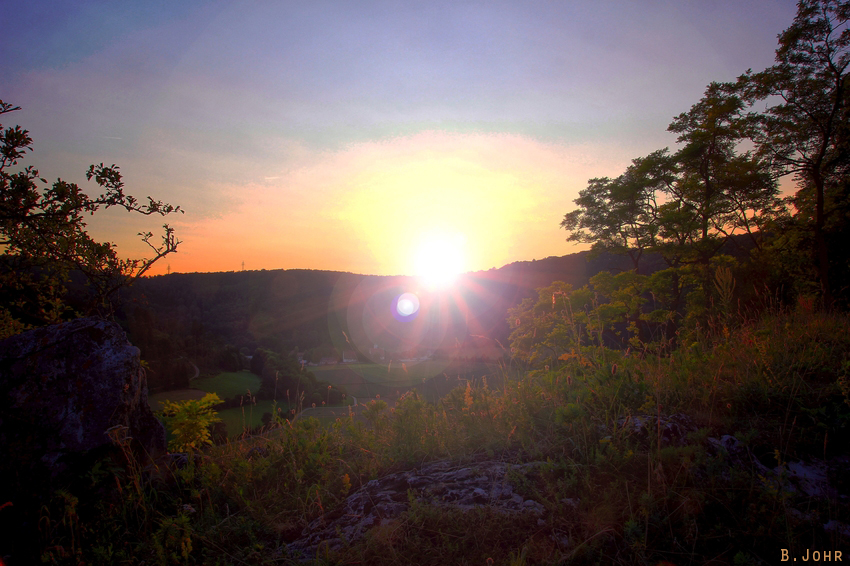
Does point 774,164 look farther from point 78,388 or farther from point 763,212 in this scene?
Answer: point 78,388

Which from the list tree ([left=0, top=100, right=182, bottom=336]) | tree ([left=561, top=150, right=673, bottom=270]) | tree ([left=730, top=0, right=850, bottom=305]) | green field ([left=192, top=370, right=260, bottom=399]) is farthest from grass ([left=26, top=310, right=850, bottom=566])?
green field ([left=192, top=370, right=260, bottom=399])

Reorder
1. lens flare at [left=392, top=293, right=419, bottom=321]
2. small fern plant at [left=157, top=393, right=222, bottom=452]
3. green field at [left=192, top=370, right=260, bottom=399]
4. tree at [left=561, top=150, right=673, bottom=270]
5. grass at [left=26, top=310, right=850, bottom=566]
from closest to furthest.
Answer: grass at [left=26, top=310, right=850, bottom=566], small fern plant at [left=157, top=393, right=222, bottom=452], tree at [left=561, top=150, right=673, bottom=270], green field at [left=192, top=370, right=260, bottom=399], lens flare at [left=392, top=293, right=419, bottom=321]

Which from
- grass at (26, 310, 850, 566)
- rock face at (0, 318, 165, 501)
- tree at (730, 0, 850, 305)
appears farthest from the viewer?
tree at (730, 0, 850, 305)

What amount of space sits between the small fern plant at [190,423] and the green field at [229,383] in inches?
1084

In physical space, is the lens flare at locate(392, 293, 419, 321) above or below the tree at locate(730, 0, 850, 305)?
below

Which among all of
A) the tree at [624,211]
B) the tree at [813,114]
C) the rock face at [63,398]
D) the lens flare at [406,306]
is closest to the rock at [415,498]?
the rock face at [63,398]

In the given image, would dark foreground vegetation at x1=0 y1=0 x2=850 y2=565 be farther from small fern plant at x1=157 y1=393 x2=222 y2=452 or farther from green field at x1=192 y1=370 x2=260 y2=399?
green field at x1=192 y1=370 x2=260 y2=399

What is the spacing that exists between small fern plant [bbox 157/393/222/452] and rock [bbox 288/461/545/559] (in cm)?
162

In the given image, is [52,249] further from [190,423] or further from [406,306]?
[406,306]

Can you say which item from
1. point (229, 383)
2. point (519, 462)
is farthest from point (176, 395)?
point (519, 462)

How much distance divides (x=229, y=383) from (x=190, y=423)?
117ft

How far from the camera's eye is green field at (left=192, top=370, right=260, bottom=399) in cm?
3019

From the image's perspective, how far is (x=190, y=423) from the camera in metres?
3.56

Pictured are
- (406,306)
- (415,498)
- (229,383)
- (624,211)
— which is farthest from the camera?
(406,306)
